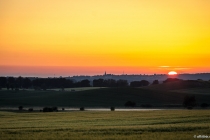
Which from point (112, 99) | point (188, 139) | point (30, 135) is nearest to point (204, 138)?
point (188, 139)

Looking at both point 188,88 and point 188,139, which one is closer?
point 188,139

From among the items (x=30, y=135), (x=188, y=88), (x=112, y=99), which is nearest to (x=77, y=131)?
(x=30, y=135)

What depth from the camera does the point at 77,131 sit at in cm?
3178

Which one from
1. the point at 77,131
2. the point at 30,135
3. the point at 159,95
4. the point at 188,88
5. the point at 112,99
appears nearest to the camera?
the point at 30,135

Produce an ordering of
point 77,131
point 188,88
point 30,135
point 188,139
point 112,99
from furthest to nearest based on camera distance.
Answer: point 188,88 → point 112,99 → point 77,131 → point 30,135 → point 188,139

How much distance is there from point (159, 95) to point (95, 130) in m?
111

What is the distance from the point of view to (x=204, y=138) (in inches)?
1011

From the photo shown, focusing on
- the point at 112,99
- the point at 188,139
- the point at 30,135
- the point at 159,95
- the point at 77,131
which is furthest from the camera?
the point at 159,95

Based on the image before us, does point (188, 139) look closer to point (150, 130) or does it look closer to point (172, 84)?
point (150, 130)

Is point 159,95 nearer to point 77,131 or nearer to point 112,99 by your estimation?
point 112,99

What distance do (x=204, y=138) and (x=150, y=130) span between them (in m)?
6.37

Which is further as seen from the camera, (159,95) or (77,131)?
(159,95)

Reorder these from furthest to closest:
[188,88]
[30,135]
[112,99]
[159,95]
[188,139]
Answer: [188,88] → [159,95] → [112,99] → [30,135] → [188,139]

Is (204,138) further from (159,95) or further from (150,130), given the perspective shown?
(159,95)
